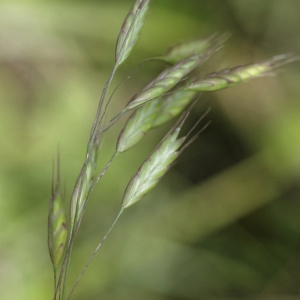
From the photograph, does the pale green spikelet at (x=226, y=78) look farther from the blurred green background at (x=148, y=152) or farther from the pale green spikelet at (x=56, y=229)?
the blurred green background at (x=148, y=152)

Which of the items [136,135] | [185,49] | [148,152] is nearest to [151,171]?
[136,135]

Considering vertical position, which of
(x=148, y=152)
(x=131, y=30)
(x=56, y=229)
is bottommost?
(x=148, y=152)

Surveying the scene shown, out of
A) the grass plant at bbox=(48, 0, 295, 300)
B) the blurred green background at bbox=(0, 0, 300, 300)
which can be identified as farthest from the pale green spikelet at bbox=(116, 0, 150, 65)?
the blurred green background at bbox=(0, 0, 300, 300)

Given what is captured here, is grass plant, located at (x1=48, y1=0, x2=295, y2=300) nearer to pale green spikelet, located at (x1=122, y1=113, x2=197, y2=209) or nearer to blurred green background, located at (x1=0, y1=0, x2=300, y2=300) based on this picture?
pale green spikelet, located at (x1=122, y1=113, x2=197, y2=209)

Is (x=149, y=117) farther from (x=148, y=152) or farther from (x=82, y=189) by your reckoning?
(x=148, y=152)

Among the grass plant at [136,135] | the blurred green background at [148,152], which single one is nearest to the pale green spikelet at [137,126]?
the grass plant at [136,135]

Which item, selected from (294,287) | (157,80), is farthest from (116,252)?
(157,80)
